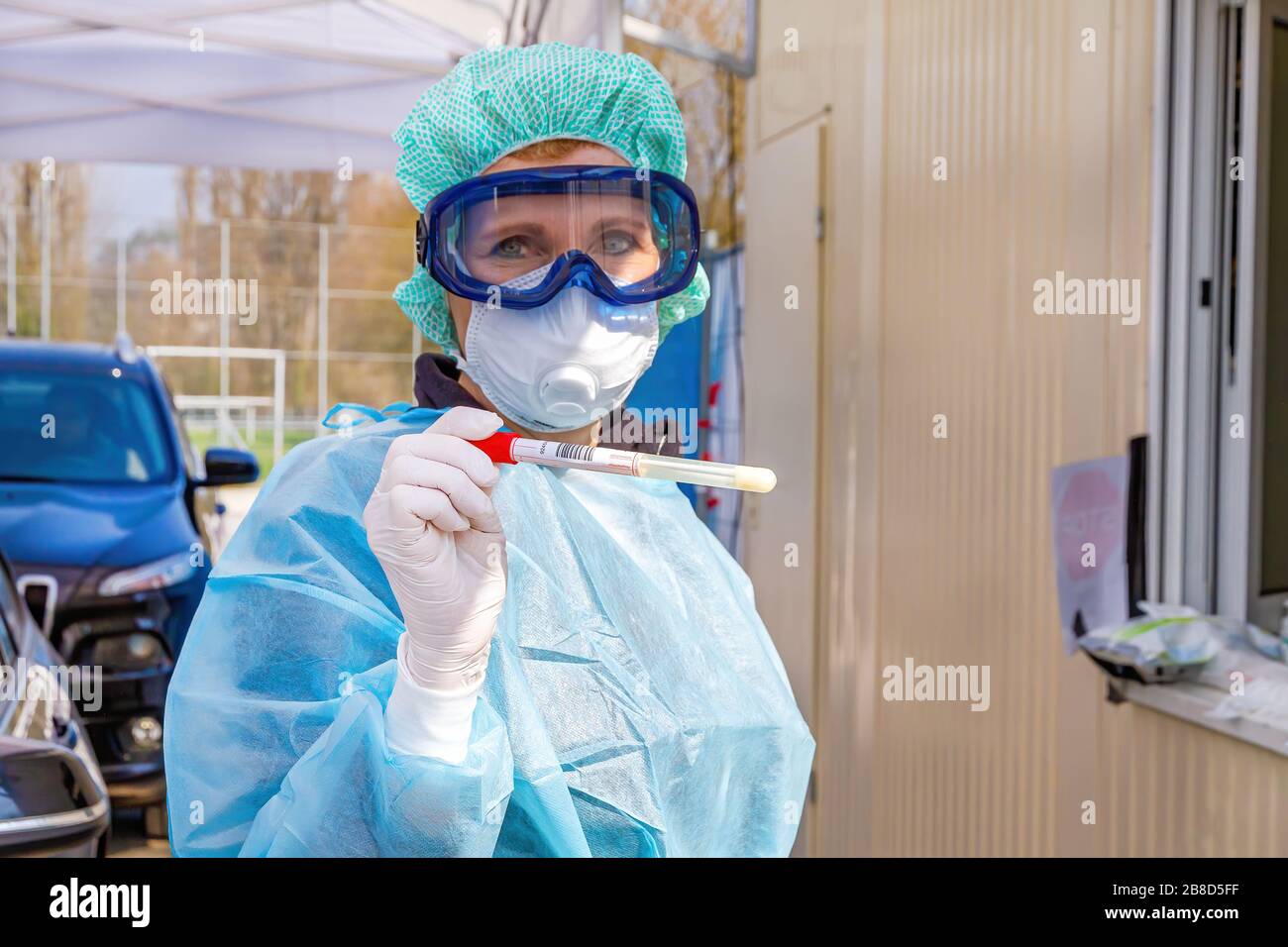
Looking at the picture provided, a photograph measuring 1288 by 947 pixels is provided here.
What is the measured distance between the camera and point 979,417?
218cm

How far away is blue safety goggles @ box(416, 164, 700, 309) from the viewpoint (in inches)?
42.1

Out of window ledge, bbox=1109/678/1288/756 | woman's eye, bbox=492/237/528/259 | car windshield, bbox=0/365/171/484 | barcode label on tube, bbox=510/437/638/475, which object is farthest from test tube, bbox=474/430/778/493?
car windshield, bbox=0/365/171/484

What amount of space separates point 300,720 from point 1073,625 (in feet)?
5.06

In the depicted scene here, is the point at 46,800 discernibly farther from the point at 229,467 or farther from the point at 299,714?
the point at 229,467

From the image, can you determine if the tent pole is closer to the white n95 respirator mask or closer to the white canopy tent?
the white canopy tent

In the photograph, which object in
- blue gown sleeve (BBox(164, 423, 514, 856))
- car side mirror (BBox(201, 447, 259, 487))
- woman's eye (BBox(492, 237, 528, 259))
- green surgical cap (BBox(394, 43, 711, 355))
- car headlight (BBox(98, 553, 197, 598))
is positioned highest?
green surgical cap (BBox(394, 43, 711, 355))

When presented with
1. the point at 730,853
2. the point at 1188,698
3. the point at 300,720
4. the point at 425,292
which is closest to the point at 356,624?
the point at 300,720

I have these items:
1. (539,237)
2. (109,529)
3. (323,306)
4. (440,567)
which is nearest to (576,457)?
(440,567)

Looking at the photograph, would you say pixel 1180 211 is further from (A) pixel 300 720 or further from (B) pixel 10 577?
(B) pixel 10 577

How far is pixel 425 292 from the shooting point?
122 centimetres

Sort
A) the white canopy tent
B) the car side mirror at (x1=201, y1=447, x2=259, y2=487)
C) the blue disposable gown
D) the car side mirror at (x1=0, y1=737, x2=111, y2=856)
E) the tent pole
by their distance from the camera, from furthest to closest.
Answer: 1. the tent pole
2. the car side mirror at (x1=201, y1=447, x2=259, y2=487)
3. the white canopy tent
4. the car side mirror at (x1=0, y1=737, x2=111, y2=856)
5. the blue disposable gown

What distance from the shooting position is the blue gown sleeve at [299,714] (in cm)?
87

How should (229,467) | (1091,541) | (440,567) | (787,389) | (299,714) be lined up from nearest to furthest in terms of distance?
(440,567) < (299,714) < (1091,541) < (229,467) < (787,389)

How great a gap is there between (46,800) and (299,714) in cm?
97
